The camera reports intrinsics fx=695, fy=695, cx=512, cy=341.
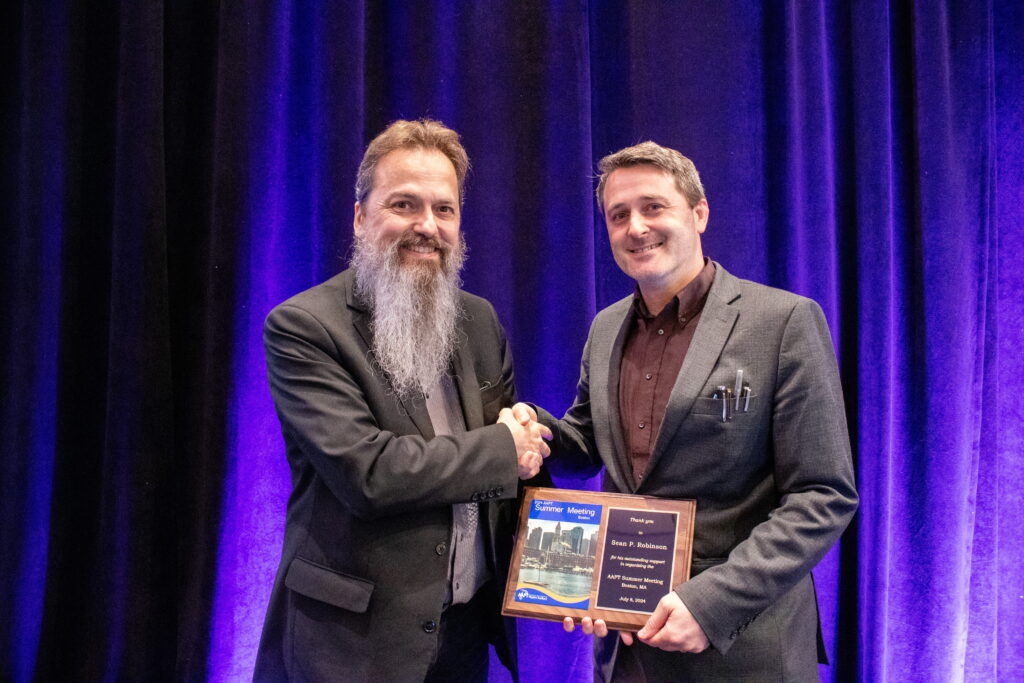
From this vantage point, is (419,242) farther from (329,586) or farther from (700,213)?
(329,586)

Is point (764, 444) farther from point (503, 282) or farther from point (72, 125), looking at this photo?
point (72, 125)

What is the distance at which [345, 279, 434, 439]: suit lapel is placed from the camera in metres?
1.97

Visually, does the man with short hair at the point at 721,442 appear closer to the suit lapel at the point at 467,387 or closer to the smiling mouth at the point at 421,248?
the suit lapel at the point at 467,387

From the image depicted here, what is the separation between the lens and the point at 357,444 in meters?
1.80

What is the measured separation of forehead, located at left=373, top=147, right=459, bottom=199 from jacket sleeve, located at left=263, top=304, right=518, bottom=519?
1.61 feet

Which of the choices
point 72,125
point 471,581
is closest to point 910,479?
point 471,581

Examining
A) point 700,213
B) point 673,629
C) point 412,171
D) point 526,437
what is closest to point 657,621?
point 673,629

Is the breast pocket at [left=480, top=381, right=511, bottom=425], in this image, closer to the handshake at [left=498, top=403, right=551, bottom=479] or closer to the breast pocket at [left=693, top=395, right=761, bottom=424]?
the handshake at [left=498, top=403, right=551, bottom=479]

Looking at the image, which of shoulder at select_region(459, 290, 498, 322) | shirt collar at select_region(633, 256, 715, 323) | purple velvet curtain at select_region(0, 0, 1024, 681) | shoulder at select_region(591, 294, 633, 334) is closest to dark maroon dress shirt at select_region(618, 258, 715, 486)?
shirt collar at select_region(633, 256, 715, 323)

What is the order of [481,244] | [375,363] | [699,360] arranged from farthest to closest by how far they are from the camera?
[481,244], [375,363], [699,360]

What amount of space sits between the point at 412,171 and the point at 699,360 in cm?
101

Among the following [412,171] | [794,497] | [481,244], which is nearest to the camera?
[794,497]

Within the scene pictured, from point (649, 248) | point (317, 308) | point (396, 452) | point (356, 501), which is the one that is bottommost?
point (356, 501)

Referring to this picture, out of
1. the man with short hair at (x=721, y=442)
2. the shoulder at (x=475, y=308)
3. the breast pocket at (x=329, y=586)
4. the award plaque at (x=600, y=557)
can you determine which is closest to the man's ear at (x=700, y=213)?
the man with short hair at (x=721, y=442)
